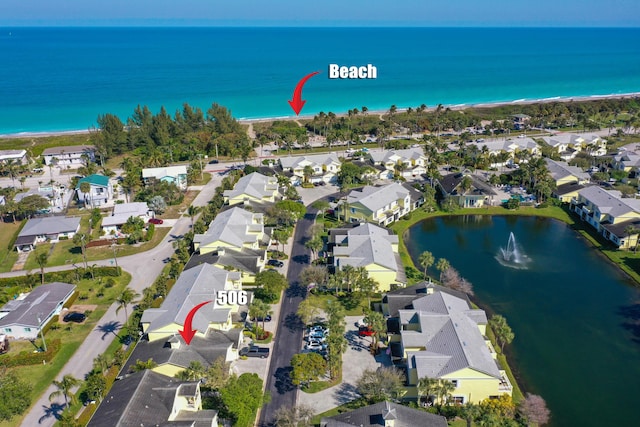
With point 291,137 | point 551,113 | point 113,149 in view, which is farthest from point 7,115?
point 551,113

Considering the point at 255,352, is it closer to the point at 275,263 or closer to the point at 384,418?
the point at 384,418

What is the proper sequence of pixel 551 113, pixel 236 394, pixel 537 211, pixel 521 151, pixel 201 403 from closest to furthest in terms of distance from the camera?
1. pixel 236 394
2. pixel 201 403
3. pixel 537 211
4. pixel 521 151
5. pixel 551 113

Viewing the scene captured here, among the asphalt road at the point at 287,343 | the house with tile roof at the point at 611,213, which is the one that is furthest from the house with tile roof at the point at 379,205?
the house with tile roof at the point at 611,213

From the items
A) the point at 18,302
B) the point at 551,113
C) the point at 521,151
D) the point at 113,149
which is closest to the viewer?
the point at 18,302

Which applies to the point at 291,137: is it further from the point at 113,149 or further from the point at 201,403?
the point at 201,403

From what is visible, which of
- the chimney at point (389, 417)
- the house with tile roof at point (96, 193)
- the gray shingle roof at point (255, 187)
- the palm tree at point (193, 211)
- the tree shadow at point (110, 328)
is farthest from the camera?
the house with tile roof at point (96, 193)

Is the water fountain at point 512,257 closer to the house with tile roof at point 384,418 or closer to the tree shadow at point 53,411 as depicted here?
the house with tile roof at point 384,418

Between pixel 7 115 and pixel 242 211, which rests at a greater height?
pixel 7 115
